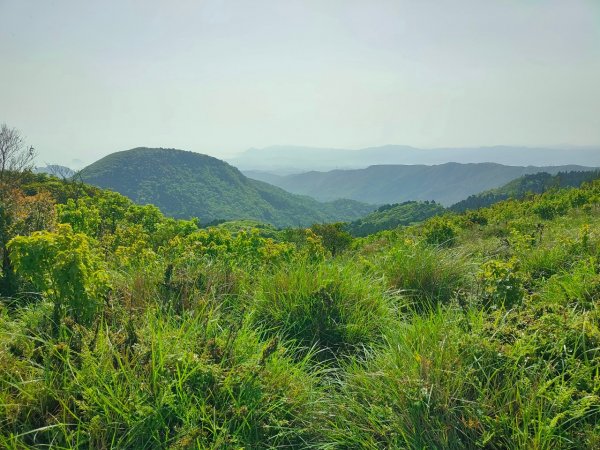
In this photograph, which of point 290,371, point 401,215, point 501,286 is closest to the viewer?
point 290,371

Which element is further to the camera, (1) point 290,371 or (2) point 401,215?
(2) point 401,215

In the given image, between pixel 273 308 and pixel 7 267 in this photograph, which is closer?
pixel 273 308

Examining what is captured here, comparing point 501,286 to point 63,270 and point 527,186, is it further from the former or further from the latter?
point 527,186

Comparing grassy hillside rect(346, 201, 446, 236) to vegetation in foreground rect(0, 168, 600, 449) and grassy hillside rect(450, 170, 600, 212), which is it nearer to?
grassy hillside rect(450, 170, 600, 212)

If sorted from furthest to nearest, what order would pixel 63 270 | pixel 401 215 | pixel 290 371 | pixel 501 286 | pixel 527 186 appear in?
1. pixel 527 186
2. pixel 401 215
3. pixel 501 286
4. pixel 63 270
5. pixel 290 371

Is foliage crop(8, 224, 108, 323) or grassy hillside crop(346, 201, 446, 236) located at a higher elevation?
foliage crop(8, 224, 108, 323)

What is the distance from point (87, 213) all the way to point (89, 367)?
49.4 feet

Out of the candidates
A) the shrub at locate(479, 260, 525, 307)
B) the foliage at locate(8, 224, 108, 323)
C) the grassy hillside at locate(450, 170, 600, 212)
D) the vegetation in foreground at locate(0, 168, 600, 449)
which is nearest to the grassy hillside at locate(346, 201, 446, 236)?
the grassy hillside at locate(450, 170, 600, 212)

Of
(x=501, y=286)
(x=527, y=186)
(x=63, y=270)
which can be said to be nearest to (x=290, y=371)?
(x=63, y=270)

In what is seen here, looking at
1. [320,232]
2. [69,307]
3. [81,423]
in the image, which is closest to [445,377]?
[81,423]

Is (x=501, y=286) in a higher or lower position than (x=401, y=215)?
higher

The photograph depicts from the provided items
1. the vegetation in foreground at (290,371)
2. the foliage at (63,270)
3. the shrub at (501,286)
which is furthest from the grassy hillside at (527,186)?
the foliage at (63,270)

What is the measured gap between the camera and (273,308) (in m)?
5.55

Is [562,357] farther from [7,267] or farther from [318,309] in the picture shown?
[7,267]
